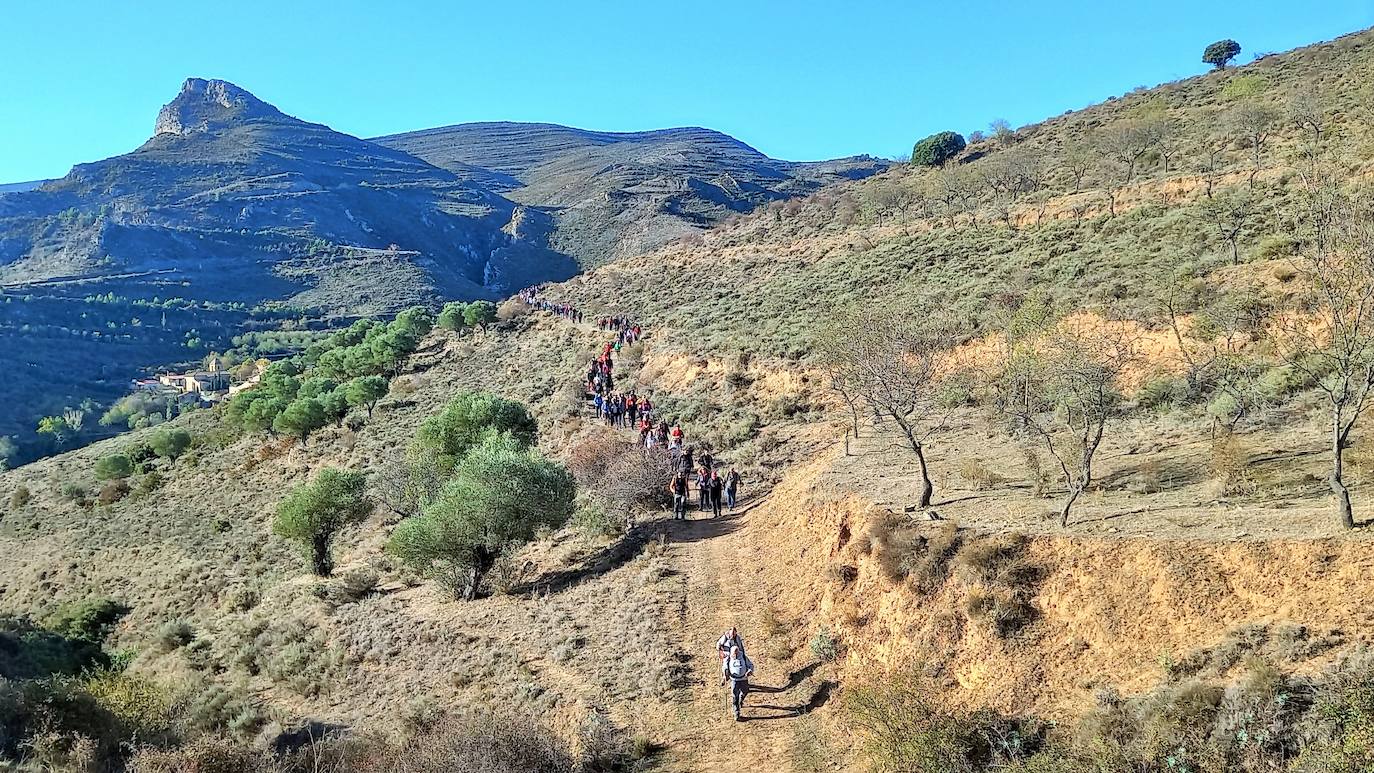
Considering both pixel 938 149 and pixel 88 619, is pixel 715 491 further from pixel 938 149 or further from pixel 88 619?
pixel 938 149

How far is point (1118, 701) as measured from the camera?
803 centimetres

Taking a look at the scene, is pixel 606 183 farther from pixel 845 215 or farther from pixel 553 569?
pixel 553 569

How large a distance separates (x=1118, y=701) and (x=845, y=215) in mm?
51811

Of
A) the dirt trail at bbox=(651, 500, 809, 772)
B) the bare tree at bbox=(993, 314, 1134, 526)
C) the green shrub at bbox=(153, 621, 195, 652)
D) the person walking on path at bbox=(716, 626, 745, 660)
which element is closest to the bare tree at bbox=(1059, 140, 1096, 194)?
the bare tree at bbox=(993, 314, 1134, 526)

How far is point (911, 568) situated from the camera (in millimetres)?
11117

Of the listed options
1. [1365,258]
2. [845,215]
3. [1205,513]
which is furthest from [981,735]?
[845,215]

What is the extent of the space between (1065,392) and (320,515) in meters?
21.0

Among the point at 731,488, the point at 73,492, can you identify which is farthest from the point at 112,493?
the point at 731,488

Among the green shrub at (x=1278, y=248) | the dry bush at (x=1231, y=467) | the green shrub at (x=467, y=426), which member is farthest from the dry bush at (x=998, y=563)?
the green shrub at (x=467, y=426)

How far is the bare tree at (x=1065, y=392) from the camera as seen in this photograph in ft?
39.8

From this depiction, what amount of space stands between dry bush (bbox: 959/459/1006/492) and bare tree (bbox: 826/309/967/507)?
662 mm

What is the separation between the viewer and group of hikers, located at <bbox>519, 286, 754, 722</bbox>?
1066 centimetres

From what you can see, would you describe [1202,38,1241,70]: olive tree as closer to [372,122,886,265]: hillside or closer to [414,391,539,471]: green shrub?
[372,122,886,265]: hillside

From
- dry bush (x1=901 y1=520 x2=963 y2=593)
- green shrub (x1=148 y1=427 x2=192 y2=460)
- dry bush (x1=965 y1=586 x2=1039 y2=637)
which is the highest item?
dry bush (x1=901 y1=520 x2=963 y2=593)
